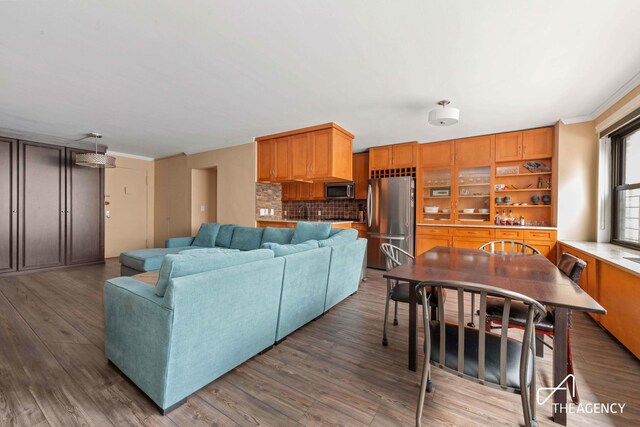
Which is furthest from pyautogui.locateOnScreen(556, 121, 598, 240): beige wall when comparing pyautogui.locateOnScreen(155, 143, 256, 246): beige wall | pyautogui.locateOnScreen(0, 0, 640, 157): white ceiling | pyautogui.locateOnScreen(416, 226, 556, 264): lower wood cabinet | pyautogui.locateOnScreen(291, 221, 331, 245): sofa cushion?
pyautogui.locateOnScreen(155, 143, 256, 246): beige wall

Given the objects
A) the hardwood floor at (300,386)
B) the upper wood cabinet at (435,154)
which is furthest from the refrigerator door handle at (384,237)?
the hardwood floor at (300,386)

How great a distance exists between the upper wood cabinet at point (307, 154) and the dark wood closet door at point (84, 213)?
11.2 feet

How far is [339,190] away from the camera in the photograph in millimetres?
5750

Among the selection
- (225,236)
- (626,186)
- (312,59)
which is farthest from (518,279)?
(225,236)

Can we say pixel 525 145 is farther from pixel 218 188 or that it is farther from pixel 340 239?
pixel 218 188

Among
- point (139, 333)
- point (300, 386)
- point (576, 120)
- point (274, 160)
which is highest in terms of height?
point (576, 120)

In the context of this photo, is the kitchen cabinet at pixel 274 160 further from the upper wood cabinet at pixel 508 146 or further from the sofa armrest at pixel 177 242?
the upper wood cabinet at pixel 508 146

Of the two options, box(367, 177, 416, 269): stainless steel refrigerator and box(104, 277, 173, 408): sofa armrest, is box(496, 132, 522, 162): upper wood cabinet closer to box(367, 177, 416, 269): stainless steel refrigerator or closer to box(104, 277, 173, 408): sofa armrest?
box(367, 177, 416, 269): stainless steel refrigerator

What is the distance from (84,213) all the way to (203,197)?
7.29 feet

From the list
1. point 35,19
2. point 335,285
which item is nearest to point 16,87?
point 35,19

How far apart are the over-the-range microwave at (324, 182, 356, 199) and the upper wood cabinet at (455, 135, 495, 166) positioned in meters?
2.04

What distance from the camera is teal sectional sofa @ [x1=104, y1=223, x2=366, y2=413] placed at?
1.49 metres

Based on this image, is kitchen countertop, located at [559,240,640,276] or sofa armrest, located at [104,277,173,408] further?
kitchen countertop, located at [559,240,640,276]

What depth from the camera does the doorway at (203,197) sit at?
6.24 meters
